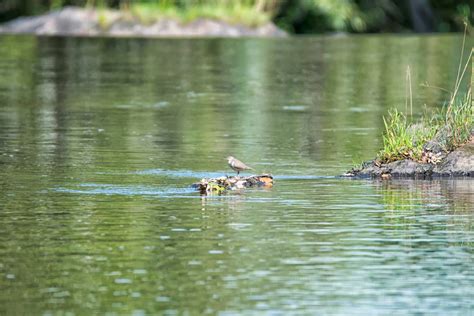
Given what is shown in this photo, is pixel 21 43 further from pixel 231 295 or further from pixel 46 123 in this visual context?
pixel 231 295

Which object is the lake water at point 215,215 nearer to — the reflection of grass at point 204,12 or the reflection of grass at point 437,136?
the reflection of grass at point 437,136

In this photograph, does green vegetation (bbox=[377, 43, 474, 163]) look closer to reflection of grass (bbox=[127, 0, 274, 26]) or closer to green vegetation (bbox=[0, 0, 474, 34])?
green vegetation (bbox=[0, 0, 474, 34])

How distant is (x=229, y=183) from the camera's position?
1655 cm

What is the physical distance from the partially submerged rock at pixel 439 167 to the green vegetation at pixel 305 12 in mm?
45094

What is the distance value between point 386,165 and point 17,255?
20.6 feet

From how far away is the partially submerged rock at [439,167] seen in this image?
1764 cm

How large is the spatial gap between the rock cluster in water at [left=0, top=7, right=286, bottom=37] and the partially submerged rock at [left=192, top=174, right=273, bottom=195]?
4938 cm

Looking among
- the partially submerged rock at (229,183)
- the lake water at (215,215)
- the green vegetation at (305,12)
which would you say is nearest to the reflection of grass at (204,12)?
the green vegetation at (305,12)

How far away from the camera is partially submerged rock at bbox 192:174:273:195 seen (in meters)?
16.2

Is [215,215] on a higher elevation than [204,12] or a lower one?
lower

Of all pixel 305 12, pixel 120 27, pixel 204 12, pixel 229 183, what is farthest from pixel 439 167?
pixel 305 12

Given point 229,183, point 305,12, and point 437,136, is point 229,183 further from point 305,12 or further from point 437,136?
point 305,12

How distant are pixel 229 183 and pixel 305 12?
57.2 meters

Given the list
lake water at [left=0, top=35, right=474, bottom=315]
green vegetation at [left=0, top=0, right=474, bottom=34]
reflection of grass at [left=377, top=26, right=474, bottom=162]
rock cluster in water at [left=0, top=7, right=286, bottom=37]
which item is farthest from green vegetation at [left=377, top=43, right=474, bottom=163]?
rock cluster in water at [left=0, top=7, right=286, bottom=37]
